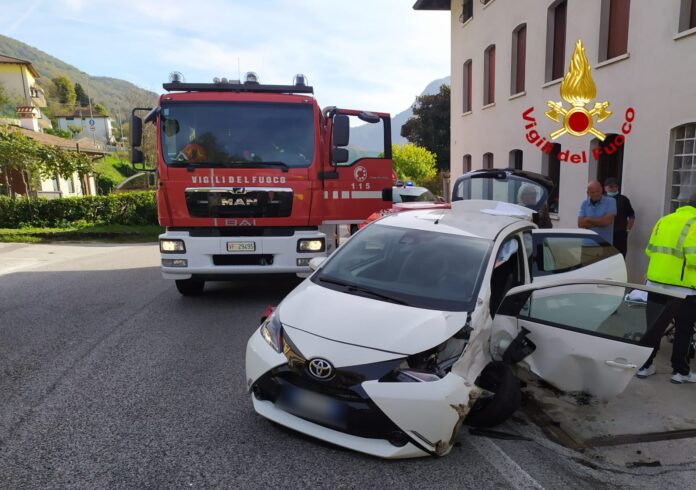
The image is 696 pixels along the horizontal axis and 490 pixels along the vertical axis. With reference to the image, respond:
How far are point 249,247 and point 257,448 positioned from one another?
374 centimetres

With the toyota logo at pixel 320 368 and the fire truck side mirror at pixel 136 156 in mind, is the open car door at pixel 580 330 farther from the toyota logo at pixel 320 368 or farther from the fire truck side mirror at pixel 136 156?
the fire truck side mirror at pixel 136 156

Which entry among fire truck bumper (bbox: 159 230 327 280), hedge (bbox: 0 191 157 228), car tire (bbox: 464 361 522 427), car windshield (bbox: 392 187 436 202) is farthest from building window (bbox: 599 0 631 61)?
hedge (bbox: 0 191 157 228)

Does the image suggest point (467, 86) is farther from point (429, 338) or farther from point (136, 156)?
point (429, 338)

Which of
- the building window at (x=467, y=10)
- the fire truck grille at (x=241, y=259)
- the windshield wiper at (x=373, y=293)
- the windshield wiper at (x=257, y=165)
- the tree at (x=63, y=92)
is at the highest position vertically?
the tree at (x=63, y=92)

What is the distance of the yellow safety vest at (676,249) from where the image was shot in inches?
172

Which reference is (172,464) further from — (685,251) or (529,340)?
(685,251)

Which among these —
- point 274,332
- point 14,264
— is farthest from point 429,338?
point 14,264

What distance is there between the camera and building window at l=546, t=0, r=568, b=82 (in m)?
10.9

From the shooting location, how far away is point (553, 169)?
11.4 m

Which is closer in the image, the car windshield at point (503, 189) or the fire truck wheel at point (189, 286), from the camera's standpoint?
the car windshield at point (503, 189)

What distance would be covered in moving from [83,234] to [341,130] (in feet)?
45.1

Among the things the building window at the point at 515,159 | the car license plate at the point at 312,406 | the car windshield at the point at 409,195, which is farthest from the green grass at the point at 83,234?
the car license plate at the point at 312,406

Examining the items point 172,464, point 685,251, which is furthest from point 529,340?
point 172,464

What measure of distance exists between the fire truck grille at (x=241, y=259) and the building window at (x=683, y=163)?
6245 millimetres
